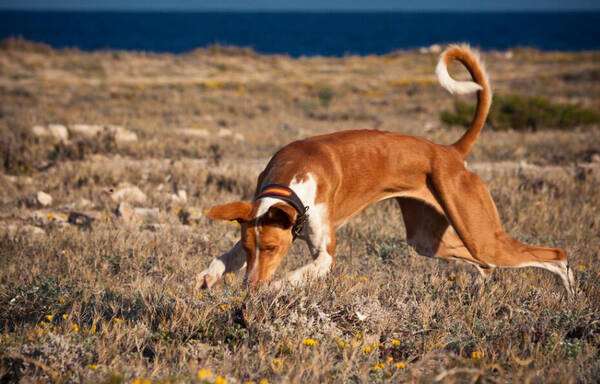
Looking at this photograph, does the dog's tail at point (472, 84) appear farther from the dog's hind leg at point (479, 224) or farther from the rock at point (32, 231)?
the rock at point (32, 231)

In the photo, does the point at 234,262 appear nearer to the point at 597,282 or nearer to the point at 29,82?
the point at 597,282

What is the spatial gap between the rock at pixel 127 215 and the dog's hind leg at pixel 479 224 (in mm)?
3348

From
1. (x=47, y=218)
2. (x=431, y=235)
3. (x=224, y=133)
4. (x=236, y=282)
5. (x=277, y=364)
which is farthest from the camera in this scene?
(x=224, y=133)

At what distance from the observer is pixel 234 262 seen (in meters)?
4.27

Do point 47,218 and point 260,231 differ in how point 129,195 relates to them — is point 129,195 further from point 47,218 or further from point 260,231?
point 260,231

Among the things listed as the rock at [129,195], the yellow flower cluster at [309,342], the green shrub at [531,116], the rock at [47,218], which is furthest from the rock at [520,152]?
the yellow flower cluster at [309,342]

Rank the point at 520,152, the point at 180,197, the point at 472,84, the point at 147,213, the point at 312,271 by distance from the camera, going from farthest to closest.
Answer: the point at 520,152 < the point at 180,197 < the point at 147,213 < the point at 472,84 < the point at 312,271

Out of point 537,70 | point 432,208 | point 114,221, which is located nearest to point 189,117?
point 114,221

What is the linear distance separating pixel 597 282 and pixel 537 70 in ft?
96.7

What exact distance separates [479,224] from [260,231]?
177 centimetres

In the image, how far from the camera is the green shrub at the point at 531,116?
1507 cm

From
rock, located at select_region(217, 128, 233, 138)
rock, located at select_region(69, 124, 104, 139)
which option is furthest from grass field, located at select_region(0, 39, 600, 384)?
rock, located at select_region(217, 128, 233, 138)

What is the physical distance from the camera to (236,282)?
177 inches

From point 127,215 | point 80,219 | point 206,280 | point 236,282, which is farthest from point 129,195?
point 206,280
